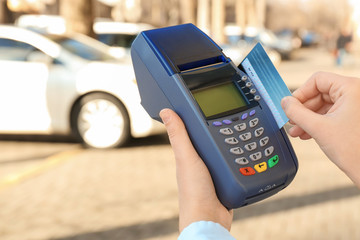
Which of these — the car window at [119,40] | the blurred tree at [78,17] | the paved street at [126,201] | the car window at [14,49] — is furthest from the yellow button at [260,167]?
the car window at [119,40]

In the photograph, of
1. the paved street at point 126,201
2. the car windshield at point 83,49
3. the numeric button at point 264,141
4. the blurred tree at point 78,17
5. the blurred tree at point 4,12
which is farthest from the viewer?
the blurred tree at point 4,12

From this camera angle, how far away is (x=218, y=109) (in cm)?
145

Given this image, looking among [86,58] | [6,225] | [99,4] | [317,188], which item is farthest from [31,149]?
[99,4]

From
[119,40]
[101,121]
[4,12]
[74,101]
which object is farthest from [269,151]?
[4,12]

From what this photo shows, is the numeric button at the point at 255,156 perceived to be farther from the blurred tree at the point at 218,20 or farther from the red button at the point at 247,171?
the blurred tree at the point at 218,20

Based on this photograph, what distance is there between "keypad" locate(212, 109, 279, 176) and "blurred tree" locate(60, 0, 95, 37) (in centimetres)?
1012

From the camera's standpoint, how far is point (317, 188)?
5.02 m

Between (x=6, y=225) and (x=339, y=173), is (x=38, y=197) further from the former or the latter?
(x=339, y=173)

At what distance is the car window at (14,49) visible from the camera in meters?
6.65

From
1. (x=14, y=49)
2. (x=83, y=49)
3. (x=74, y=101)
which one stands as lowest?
(x=74, y=101)

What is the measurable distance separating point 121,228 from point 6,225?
81cm

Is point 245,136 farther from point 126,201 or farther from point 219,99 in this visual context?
point 126,201

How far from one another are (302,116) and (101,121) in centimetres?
524

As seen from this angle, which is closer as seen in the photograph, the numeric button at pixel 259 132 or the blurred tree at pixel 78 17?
the numeric button at pixel 259 132
